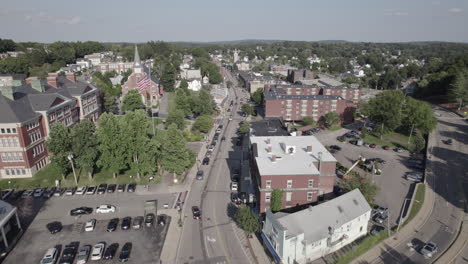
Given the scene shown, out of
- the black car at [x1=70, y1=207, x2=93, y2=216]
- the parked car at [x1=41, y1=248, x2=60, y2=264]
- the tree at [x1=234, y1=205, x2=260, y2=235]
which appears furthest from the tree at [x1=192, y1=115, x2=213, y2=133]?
the parked car at [x1=41, y1=248, x2=60, y2=264]

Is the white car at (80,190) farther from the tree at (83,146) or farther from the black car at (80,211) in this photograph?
the black car at (80,211)

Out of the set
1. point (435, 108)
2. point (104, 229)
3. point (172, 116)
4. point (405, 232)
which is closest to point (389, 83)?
point (435, 108)

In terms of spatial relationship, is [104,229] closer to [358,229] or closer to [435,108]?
[358,229]

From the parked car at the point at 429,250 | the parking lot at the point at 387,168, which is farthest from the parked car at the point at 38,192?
the parked car at the point at 429,250

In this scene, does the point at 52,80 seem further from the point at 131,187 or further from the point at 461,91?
the point at 461,91

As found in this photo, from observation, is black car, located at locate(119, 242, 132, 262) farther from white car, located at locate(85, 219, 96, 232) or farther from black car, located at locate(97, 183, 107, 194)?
black car, located at locate(97, 183, 107, 194)

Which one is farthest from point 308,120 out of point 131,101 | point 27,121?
point 27,121
